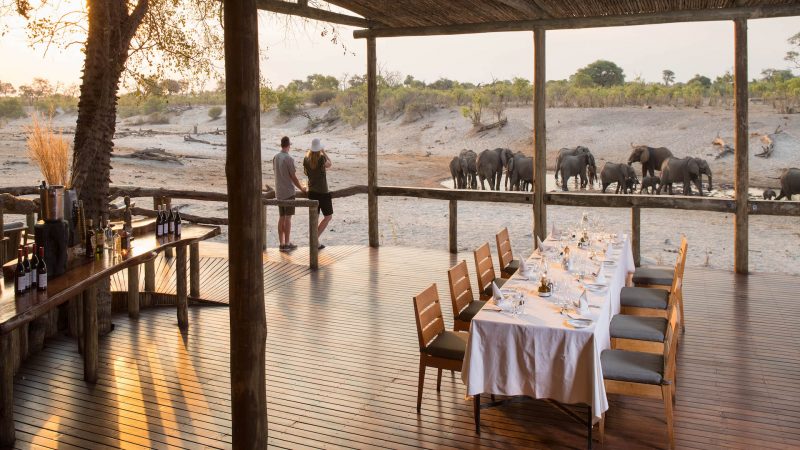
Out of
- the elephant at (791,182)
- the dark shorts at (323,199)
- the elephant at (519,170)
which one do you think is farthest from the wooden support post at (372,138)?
the elephant at (791,182)

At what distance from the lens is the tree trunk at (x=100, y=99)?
662cm

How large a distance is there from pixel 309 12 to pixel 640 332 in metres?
5.44

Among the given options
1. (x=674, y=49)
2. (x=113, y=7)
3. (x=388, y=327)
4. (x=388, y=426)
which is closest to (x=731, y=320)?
(x=388, y=327)

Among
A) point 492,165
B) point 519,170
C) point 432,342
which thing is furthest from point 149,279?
point 492,165

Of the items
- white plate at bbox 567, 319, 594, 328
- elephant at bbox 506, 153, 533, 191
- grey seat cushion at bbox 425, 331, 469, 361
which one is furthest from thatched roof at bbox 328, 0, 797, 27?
elephant at bbox 506, 153, 533, 191

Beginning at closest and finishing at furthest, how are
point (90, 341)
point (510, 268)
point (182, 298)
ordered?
point (90, 341)
point (182, 298)
point (510, 268)

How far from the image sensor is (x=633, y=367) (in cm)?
482

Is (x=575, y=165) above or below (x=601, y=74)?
below

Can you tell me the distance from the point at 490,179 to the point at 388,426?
13159 millimetres

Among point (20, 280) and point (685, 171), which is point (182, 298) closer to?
point (20, 280)

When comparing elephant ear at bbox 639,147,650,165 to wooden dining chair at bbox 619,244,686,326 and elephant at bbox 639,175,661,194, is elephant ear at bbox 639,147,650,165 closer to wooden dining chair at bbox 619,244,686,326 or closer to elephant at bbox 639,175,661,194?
elephant at bbox 639,175,661,194

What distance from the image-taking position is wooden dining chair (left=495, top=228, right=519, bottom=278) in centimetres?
753

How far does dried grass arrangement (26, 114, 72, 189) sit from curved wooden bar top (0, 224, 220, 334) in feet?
2.71

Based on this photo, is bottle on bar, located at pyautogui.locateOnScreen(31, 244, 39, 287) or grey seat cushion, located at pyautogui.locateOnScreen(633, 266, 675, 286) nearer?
bottle on bar, located at pyautogui.locateOnScreen(31, 244, 39, 287)
